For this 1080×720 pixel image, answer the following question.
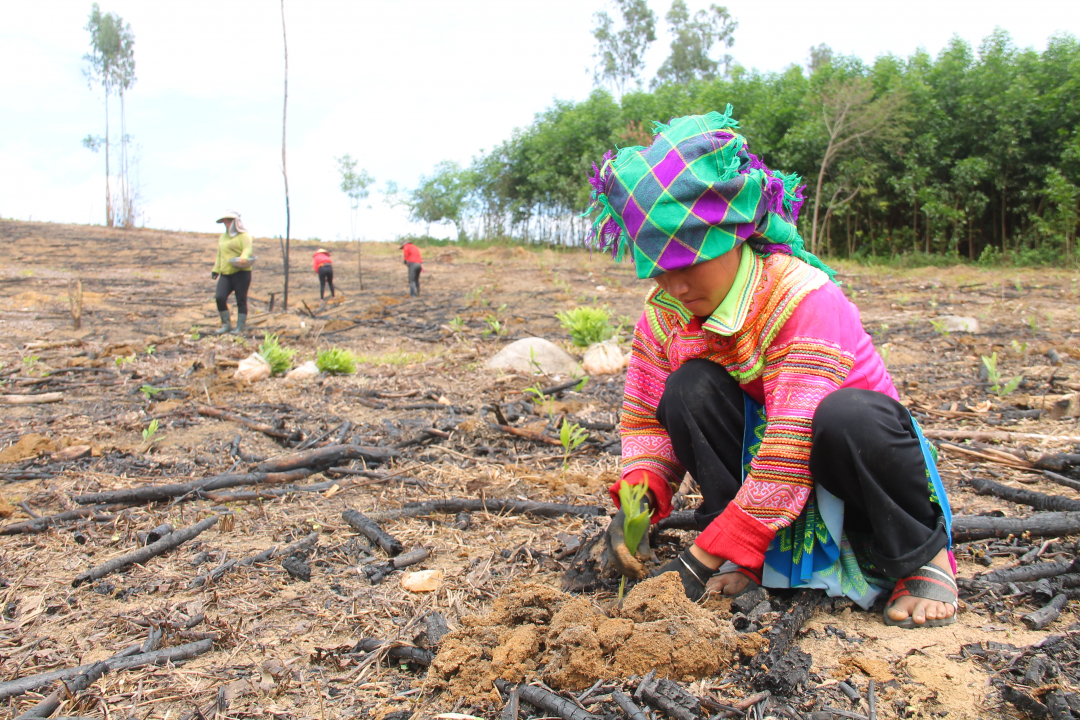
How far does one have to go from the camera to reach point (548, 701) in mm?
1256

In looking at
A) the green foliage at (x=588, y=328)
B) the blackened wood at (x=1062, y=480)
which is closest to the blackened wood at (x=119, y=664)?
the blackened wood at (x=1062, y=480)

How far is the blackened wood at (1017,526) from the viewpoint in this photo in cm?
183

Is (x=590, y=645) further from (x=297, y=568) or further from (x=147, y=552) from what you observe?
(x=147, y=552)

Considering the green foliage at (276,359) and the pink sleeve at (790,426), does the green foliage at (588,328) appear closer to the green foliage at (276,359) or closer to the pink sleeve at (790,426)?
the green foliage at (276,359)

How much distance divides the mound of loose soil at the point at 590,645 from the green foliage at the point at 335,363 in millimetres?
3967

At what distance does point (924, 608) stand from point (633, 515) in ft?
2.30

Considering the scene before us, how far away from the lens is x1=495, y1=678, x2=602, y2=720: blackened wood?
122 centimetres

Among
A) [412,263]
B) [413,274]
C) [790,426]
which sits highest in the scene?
[412,263]

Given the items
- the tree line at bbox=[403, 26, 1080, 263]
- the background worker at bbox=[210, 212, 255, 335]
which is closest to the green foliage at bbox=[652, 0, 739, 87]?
the tree line at bbox=[403, 26, 1080, 263]

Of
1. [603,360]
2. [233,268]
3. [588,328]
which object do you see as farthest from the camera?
[233,268]

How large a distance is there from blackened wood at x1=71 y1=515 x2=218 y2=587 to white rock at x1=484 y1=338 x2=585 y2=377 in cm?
289

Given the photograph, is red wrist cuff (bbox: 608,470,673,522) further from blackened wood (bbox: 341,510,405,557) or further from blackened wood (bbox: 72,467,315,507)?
blackened wood (bbox: 72,467,315,507)

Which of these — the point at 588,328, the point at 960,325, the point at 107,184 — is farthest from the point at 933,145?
the point at 107,184

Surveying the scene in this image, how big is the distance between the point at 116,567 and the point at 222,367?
12.3ft
